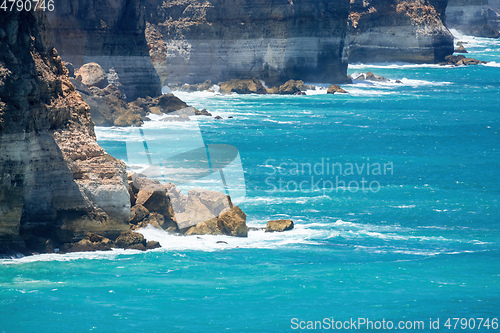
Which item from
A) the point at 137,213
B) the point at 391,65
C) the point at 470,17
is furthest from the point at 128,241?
the point at 470,17

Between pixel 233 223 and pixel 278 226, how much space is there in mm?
1969

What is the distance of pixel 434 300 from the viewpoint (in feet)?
63.3

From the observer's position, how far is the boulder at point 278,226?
26125mm

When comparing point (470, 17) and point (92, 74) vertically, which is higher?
point (470, 17)

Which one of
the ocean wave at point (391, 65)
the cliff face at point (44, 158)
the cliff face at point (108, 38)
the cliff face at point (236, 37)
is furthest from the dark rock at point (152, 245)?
the ocean wave at point (391, 65)

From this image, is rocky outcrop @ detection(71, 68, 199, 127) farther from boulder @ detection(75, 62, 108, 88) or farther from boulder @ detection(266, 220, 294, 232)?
boulder @ detection(266, 220, 294, 232)

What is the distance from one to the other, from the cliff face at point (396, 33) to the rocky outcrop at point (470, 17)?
46.2 m

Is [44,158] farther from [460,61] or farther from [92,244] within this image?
[460,61]

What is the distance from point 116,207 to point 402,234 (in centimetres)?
1071

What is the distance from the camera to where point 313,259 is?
23078 mm

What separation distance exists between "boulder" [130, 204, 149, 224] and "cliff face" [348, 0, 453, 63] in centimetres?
9075

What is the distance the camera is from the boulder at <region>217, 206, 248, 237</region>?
25.0 m

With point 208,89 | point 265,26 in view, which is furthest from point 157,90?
point 265,26

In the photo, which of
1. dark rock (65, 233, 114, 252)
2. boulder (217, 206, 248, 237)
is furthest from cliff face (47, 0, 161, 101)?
dark rock (65, 233, 114, 252)
